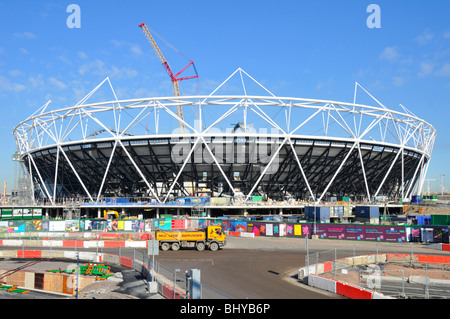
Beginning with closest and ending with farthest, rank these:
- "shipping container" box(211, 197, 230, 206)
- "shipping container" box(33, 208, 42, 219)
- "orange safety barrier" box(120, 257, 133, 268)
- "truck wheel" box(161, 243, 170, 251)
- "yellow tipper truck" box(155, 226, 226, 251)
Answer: "orange safety barrier" box(120, 257, 133, 268) → "truck wheel" box(161, 243, 170, 251) → "yellow tipper truck" box(155, 226, 226, 251) → "shipping container" box(33, 208, 42, 219) → "shipping container" box(211, 197, 230, 206)

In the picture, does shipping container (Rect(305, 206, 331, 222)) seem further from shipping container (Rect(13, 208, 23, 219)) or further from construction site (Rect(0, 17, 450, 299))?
shipping container (Rect(13, 208, 23, 219))

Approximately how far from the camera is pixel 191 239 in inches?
1163

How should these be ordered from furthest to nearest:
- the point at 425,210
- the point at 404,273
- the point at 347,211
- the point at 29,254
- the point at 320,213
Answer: the point at 425,210
the point at 347,211
the point at 320,213
the point at 29,254
the point at 404,273

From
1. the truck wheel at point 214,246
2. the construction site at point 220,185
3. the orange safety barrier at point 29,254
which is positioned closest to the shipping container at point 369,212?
the construction site at point 220,185

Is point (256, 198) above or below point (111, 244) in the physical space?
above

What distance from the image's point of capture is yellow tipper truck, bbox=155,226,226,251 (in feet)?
95.9

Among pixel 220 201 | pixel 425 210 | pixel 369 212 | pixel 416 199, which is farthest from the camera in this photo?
pixel 416 199

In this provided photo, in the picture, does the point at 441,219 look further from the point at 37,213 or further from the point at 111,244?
the point at 37,213

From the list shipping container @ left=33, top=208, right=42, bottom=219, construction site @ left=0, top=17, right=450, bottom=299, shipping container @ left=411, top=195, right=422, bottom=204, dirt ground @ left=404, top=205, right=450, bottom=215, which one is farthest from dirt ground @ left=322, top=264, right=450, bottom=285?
shipping container @ left=411, top=195, right=422, bottom=204

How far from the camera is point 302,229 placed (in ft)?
129

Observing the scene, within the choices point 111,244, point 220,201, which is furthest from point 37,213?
point 220,201
